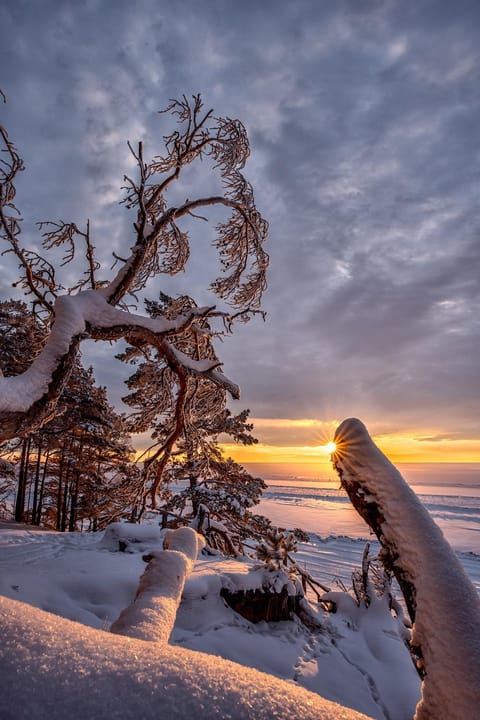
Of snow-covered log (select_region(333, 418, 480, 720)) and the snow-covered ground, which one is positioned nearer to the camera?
snow-covered log (select_region(333, 418, 480, 720))

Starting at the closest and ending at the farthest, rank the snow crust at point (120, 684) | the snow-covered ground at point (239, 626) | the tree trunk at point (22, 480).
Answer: the snow crust at point (120, 684), the snow-covered ground at point (239, 626), the tree trunk at point (22, 480)

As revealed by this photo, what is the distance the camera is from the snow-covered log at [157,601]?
1.27 metres

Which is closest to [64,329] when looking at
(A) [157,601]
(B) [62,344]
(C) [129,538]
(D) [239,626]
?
(B) [62,344]

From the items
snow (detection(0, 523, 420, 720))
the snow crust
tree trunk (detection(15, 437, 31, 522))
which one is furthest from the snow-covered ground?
tree trunk (detection(15, 437, 31, 522))

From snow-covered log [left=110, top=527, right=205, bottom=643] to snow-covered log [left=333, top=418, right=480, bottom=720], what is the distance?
891mm

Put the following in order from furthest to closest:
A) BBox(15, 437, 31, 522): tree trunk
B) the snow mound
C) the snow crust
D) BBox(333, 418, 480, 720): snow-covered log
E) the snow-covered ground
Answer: BBox(15, 437, 31, 522): tree trunk → the snow mound → the snow-covered ground → BBox(333, 418, 480, 720): snow-covered log → the snow crust

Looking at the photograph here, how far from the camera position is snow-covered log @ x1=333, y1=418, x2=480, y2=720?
93 centimetres

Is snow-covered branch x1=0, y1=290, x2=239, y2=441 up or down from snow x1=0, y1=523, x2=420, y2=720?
up

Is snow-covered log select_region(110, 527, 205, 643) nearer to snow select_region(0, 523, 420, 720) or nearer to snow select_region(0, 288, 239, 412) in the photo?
snow select_region(0, 523, 420, 720)

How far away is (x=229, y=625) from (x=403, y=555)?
507cm

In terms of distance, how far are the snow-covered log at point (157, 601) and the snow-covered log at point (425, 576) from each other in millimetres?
891

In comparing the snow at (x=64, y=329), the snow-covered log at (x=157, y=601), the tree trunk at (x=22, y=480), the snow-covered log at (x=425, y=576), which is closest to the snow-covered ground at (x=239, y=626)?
the snow-covered log at (x=157, y=601)

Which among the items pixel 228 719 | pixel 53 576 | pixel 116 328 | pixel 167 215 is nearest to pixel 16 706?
pixel 228 719

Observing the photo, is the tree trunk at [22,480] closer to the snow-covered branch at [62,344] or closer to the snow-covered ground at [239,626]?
the snow-covered ground at [239,626]
